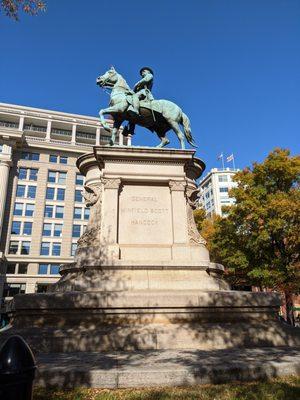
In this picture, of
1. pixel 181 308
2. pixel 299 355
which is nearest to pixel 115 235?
pixel 181 308

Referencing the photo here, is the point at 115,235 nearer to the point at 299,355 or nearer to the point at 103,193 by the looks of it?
the point at 103,193

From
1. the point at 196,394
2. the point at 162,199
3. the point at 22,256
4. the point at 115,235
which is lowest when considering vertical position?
the point at 196,394

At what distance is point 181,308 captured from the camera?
9281 millimetres

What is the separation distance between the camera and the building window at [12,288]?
6162 cm

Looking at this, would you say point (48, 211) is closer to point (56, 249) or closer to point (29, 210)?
point (29, 210)

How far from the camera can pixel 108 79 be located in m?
14.5

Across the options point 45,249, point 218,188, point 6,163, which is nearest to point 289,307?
point 45,249

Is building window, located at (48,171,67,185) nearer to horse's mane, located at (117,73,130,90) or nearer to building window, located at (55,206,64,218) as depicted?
building window, located at (55,206,64,218)

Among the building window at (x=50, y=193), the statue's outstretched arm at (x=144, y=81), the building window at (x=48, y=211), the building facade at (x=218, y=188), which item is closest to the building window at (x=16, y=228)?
the building window at (x=48, y=211)

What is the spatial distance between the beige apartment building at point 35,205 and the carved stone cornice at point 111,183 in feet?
184

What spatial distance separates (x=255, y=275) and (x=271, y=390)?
71.2 feet

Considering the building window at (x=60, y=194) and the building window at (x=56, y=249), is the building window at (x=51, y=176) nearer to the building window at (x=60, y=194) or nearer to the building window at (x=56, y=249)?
the building window at (x=60, y=194)

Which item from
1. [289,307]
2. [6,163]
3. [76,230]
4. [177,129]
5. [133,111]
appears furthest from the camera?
[76,230]

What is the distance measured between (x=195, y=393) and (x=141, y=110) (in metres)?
11.2
